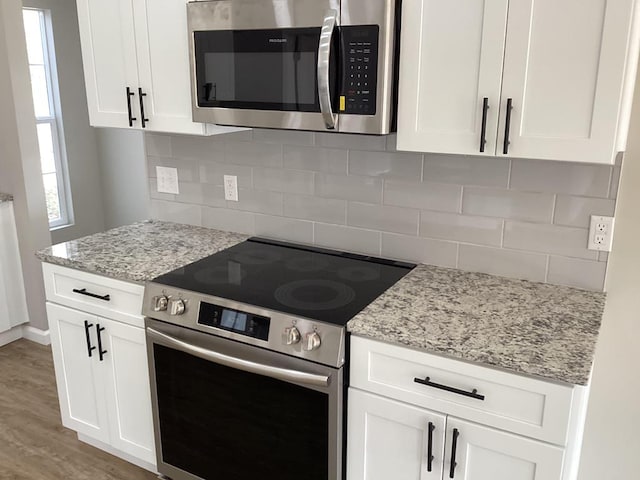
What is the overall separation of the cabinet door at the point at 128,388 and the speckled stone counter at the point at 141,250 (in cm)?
22

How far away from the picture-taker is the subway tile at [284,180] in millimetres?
2314

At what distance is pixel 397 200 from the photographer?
214 centimetres

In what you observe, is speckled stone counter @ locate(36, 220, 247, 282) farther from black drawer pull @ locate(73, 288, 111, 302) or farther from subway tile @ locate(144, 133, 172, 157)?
subway tile @ locate(144, 133, 172, 157)

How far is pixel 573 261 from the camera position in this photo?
1876 millimetres

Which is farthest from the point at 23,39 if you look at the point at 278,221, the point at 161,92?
the point at 278,221

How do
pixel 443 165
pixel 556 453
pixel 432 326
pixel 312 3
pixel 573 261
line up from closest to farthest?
1. pixel 556 453
2. pixel 432 326
3. pixel 312 3
4. pixel 573 261
5. pixel 443 165

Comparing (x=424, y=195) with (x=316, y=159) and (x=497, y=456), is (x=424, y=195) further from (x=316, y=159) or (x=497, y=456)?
(x=497, y=456)

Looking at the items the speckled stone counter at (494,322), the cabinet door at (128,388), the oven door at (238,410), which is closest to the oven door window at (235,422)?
the oven door at (238,410)

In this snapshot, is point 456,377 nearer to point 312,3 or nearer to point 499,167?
point 499,167

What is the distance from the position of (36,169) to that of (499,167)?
8.69 ft

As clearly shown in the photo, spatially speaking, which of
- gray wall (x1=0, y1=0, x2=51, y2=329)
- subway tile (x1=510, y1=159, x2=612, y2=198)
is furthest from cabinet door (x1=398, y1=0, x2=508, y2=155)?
gray wall (x1=0, y1=0, x2=51, y2=329)

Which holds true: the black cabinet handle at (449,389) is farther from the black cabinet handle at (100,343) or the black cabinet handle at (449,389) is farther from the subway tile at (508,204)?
the black cabinet handle at (100,343)

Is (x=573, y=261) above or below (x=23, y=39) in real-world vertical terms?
below

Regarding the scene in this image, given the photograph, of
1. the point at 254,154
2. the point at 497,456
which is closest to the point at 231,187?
the point at 254,154
